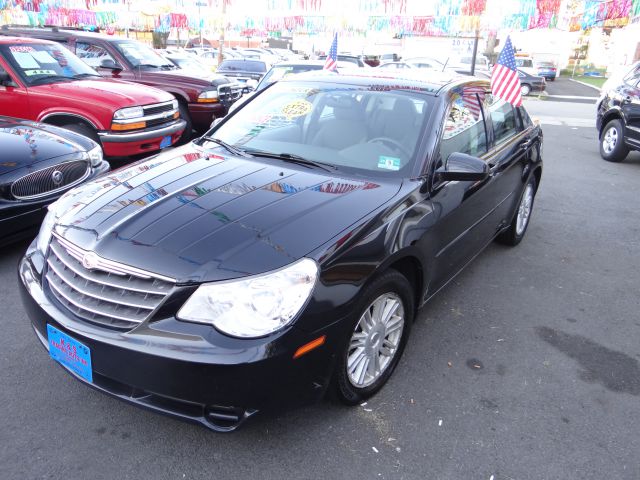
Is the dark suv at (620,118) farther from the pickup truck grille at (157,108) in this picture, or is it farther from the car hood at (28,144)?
the car hood at (28,144)

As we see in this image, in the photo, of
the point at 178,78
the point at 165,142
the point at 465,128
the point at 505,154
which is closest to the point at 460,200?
the point at 465,128

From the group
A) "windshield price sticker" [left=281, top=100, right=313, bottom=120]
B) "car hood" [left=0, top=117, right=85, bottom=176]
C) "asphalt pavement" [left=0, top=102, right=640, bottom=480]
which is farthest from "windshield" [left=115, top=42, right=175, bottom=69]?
"windshield price sticker" [left=281, top=100, right=313, bottom=120]

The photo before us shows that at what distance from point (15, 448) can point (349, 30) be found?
22.1 m

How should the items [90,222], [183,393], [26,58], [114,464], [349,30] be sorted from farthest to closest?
[349,30] → [26,58] → [90,222] → [114,464] → [183,393]

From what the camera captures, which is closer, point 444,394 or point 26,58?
point 444,394

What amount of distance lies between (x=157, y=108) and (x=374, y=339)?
5.58 m

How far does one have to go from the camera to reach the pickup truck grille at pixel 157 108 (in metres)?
6.93

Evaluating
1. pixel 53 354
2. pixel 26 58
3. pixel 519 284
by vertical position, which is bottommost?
pixel 519 284

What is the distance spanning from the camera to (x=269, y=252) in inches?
86.6

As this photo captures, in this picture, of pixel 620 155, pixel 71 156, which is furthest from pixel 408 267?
pixel 620 155

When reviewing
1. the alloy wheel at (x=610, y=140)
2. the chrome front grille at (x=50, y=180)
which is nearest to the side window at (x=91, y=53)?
the chrome front grille at (x=50, y=180)

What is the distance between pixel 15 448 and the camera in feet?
7.77

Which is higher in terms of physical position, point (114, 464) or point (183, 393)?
point (183, 393)

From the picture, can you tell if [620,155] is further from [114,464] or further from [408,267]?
[114,464]
